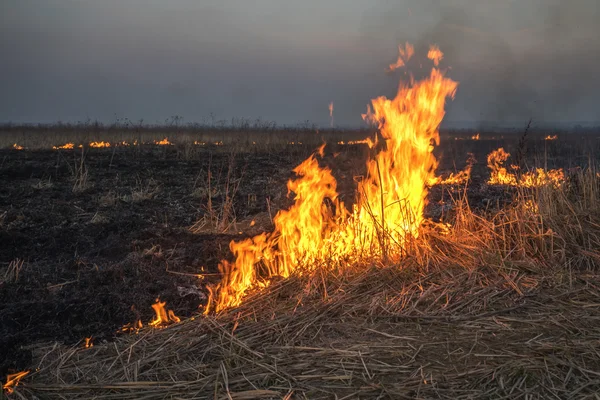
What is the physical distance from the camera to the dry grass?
2.23 m

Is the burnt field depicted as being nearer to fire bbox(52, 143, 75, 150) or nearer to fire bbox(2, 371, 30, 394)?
→ fire bbox(2, 371, 30, 394)

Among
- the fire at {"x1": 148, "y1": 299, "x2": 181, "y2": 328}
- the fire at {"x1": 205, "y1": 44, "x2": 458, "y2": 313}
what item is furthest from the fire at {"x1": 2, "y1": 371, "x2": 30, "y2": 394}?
the fire at {"x1": 205, "y1": 44, "x2": 458, "y2": 313}

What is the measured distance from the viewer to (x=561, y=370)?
226 centimetres

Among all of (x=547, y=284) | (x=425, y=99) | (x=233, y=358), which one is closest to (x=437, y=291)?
(x=547, y=284)

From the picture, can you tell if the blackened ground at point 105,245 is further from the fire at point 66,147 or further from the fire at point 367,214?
the fire at point 66,147

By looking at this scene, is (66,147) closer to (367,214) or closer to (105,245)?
(105,245)

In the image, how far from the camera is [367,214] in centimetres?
432

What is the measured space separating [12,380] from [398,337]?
1986 millimetres

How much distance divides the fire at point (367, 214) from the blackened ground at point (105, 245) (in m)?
0.38

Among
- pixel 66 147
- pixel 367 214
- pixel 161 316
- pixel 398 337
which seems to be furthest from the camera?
pixel 66 147

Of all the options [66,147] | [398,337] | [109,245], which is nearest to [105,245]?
[109,245]

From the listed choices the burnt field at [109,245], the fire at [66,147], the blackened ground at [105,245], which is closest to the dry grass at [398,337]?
the burnt field at [109,245]

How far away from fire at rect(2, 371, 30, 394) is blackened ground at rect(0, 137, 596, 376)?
6 cm

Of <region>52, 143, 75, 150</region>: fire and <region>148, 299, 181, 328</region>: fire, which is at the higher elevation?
<region>52, 143, 75, 150</region>: fire
